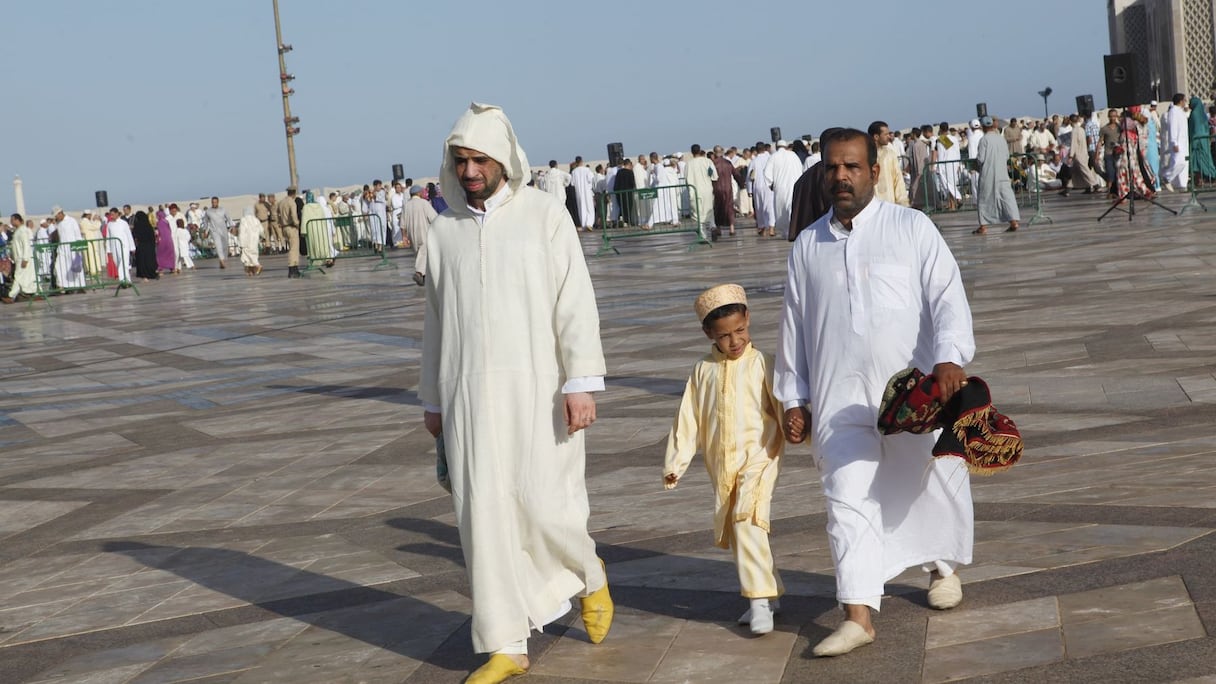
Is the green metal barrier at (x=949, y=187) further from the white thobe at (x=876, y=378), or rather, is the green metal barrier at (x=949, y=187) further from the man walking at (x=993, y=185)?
the white thobe at (x=876, y=378)

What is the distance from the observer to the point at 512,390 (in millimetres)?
4469

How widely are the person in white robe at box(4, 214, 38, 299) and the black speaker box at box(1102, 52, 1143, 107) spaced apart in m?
19.1

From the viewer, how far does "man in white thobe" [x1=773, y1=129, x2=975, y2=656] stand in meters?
4.38

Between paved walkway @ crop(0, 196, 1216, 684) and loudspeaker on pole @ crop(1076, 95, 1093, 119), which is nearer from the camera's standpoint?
paved walkway @ crop(0, 196, 1216, 684)

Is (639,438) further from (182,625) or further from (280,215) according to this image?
(280,215)

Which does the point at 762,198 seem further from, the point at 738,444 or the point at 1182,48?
the point at 1182,48

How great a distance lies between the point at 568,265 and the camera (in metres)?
4.60

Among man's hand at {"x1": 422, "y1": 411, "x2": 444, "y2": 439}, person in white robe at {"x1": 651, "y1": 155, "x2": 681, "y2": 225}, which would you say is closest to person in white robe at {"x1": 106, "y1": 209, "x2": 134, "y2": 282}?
person in white robe at {"x1": 651, "y1": 155, "x2": 681, "y2": 225}

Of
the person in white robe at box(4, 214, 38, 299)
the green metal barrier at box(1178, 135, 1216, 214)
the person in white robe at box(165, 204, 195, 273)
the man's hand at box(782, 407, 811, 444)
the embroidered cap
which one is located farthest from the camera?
the person in white robe at box(165, 204, 195, 273)

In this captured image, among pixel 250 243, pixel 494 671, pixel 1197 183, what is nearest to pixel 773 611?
pixel 494 671

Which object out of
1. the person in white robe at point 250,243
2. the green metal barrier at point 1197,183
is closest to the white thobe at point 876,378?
the green metal barrier at point 1197,183

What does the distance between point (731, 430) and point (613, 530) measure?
1588 mm

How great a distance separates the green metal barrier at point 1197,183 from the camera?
2180 cm

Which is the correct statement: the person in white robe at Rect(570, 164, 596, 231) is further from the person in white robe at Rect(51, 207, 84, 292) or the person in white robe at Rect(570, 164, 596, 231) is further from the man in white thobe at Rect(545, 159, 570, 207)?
the person in white robe at Rect(51, 207, 84, 292)
